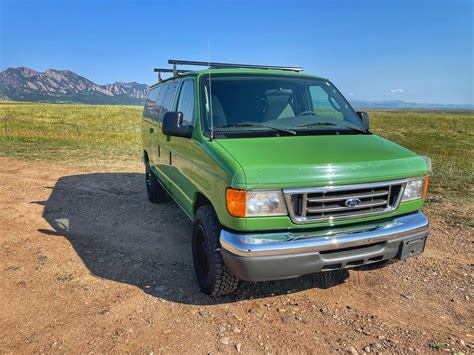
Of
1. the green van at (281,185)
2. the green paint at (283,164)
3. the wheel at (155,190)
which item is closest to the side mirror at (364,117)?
the green van at (281,185)

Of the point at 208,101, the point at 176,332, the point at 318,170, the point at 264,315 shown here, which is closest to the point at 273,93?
the point at 208,101

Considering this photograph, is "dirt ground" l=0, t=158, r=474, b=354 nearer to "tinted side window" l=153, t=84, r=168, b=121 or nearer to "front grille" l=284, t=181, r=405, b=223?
"front grille" l=284, t=181, r=405, b=223

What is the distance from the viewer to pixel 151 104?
6.50 metres

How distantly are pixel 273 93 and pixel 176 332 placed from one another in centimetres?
267

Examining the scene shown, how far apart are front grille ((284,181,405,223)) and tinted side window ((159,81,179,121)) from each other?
267 cm

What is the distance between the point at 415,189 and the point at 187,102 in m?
2.54

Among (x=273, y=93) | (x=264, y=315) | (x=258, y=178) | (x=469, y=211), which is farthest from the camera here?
(x=469, y=211)

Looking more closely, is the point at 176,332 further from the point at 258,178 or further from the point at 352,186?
the point at 352,186

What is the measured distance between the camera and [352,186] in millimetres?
2867

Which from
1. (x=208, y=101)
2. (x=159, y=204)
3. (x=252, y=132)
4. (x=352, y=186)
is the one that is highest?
(x=208, y=101)

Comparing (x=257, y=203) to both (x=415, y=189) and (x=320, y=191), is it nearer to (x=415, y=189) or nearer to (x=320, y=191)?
(x=320, y=191)

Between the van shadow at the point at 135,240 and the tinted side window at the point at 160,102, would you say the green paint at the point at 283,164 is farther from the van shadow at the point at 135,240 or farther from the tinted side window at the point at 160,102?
the tinted side window at the point at 160,102

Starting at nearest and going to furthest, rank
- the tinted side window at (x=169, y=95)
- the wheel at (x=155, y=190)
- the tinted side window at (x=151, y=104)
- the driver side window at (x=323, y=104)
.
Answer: the driver side window at (x=323, y=104), the tinted side window at (x=169, y=95), the tinted side window at (x=151, y=104), the wheel at (x=155, y=190)

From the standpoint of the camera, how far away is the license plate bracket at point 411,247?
3.15 m
